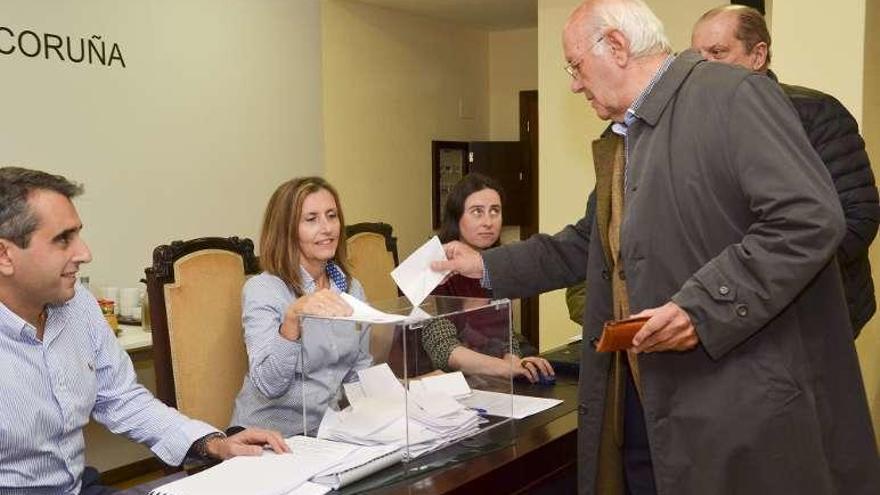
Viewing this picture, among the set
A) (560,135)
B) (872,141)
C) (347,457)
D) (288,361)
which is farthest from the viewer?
(560,135)

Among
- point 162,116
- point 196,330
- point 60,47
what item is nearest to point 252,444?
point 196,330

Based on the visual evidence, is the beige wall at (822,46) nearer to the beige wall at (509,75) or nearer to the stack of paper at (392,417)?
the stack of paper at (392,417)

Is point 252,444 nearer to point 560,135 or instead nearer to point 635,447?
point 635,447

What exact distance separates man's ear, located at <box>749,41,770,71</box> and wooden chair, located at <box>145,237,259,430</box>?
1.53 m

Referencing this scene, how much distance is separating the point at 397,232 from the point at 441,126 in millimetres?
1001

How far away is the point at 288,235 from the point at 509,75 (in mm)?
5124

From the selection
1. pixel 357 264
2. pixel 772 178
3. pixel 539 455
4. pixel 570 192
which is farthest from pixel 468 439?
pixel 570 192

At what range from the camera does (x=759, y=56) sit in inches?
94.3

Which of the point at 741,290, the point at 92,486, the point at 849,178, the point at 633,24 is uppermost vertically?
the point at 633,24

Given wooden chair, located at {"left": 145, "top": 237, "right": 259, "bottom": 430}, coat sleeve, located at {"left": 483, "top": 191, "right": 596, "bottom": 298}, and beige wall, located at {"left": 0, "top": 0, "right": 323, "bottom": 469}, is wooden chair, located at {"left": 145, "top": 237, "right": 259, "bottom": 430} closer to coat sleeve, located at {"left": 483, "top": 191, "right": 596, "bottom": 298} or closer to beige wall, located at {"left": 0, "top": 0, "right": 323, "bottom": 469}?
coat sleeve, located at {"left": 483, "top": 191, "right": 596, "bottom": 298}

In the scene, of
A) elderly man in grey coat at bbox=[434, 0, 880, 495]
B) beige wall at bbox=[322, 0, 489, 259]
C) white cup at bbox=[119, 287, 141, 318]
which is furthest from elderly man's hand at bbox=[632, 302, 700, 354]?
beige wall at bbox=[322, 0, 489, 259]

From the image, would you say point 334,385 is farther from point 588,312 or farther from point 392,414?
point 588,312

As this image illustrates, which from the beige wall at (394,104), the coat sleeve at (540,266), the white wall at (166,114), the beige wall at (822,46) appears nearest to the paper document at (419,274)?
the coat sleeve at (540,266)

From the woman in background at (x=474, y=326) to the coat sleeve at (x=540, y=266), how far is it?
0.10 m
